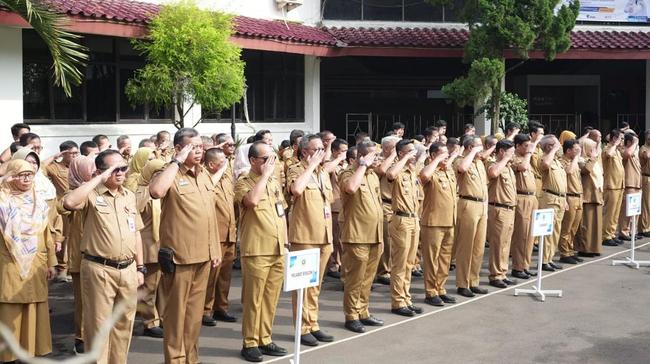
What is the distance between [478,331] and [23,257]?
439cm

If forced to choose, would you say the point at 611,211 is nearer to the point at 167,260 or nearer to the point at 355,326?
the point at 355,326

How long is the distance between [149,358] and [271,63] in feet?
40.2

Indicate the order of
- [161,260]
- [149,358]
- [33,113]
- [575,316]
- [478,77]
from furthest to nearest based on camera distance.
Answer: [478,77] → [33,113] → [575,316] → [149,358] → [161,260]

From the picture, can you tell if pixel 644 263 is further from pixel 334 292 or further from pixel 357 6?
pixel 357 6

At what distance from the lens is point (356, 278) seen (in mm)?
8672

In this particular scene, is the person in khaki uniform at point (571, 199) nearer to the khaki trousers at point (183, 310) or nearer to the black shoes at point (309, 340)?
the black shoes at point (309, 340)

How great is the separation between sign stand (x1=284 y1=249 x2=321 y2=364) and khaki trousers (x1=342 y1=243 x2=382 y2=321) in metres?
1.41

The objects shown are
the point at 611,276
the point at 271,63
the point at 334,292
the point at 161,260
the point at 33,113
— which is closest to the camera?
the point at 161,260

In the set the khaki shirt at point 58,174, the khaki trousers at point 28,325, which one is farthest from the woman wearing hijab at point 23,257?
the khaki shirt at point 58,174

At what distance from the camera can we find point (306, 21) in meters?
19.9

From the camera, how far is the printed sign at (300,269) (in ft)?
22.8

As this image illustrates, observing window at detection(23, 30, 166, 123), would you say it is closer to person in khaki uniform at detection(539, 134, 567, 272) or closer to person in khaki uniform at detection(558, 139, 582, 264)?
person in khaki uniform at detection(539, 134, 567, 272)

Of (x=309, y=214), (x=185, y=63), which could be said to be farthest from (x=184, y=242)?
(x=185, y=63)

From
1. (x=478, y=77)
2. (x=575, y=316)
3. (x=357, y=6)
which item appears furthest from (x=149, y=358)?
(x=357, y=6)
